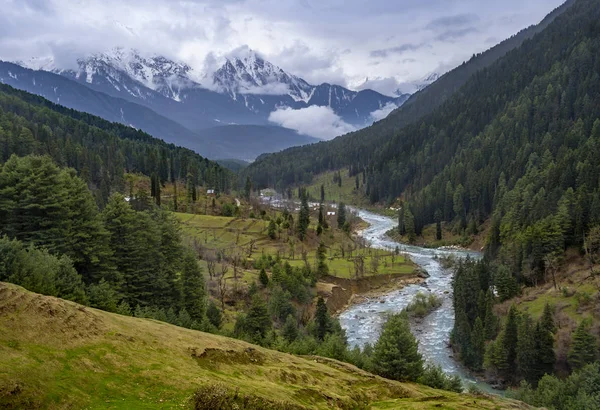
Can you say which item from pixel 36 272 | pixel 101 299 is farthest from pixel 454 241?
pixel 36 272

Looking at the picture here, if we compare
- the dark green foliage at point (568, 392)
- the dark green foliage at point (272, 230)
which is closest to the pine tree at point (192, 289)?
the dark green foliage at point (568, 392)

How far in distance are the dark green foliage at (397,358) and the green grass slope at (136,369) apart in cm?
1014

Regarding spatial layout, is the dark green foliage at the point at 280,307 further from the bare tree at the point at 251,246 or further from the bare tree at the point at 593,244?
the bare tree at the point at 593,244

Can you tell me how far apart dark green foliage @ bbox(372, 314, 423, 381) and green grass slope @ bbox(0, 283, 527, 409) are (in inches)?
399

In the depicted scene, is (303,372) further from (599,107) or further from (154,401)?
(599,107)

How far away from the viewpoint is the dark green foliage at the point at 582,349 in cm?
6544

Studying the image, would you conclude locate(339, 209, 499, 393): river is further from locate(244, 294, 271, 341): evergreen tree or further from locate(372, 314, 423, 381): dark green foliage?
locate(244, 294, 271, 341): evergreen tree

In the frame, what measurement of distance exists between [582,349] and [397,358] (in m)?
34.0

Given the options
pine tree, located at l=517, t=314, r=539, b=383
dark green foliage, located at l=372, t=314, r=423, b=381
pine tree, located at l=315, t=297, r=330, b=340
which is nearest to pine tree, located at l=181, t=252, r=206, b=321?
pine tree, located at l=315, t=297, r=330, b=340

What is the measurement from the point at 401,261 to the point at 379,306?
3848 cm

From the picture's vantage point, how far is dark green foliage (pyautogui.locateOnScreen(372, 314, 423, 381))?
5081 cm

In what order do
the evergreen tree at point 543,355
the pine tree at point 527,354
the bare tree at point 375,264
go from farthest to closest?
the bare tree at point 375,264, the pine tree at point 527,354, the evergreen tree at point 543,355

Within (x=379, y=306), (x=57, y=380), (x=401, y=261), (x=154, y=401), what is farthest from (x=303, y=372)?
(x=401, y=261)

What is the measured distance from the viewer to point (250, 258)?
131250mm
